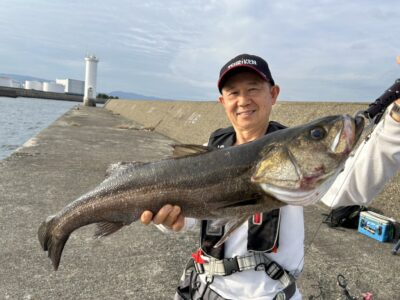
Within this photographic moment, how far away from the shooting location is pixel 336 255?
16.4ft

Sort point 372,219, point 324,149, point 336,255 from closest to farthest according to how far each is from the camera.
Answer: point 324,149
point 336,255
point 372,219

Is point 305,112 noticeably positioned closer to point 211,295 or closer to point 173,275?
point 173,275

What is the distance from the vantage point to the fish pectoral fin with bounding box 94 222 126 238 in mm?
2965

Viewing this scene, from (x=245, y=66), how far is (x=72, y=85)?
16817cm

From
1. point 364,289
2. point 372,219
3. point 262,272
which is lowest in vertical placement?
point 364,289

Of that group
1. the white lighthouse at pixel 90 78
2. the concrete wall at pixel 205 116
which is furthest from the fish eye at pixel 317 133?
the white lighthouse at pixel 90 78

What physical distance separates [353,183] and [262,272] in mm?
1016

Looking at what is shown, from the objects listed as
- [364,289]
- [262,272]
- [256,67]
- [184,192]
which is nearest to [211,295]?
[262,272]

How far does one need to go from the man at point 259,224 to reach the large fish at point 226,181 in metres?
0.18

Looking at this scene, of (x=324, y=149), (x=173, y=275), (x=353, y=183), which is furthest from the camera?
(x=173, y=275)

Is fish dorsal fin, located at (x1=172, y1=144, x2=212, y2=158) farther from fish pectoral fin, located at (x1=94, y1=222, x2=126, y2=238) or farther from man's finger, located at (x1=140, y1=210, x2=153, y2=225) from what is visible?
fish pectoral fin, located at (x1=94, y1=222, x2=126, y2=238)

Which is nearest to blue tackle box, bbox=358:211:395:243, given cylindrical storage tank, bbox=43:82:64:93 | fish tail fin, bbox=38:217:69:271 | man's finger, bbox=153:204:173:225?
man's finger, bbox=153:204:173:225

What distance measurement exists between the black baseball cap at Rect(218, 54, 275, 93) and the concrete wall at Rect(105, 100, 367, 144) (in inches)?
205

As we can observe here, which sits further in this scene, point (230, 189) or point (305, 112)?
point (305, 112)
